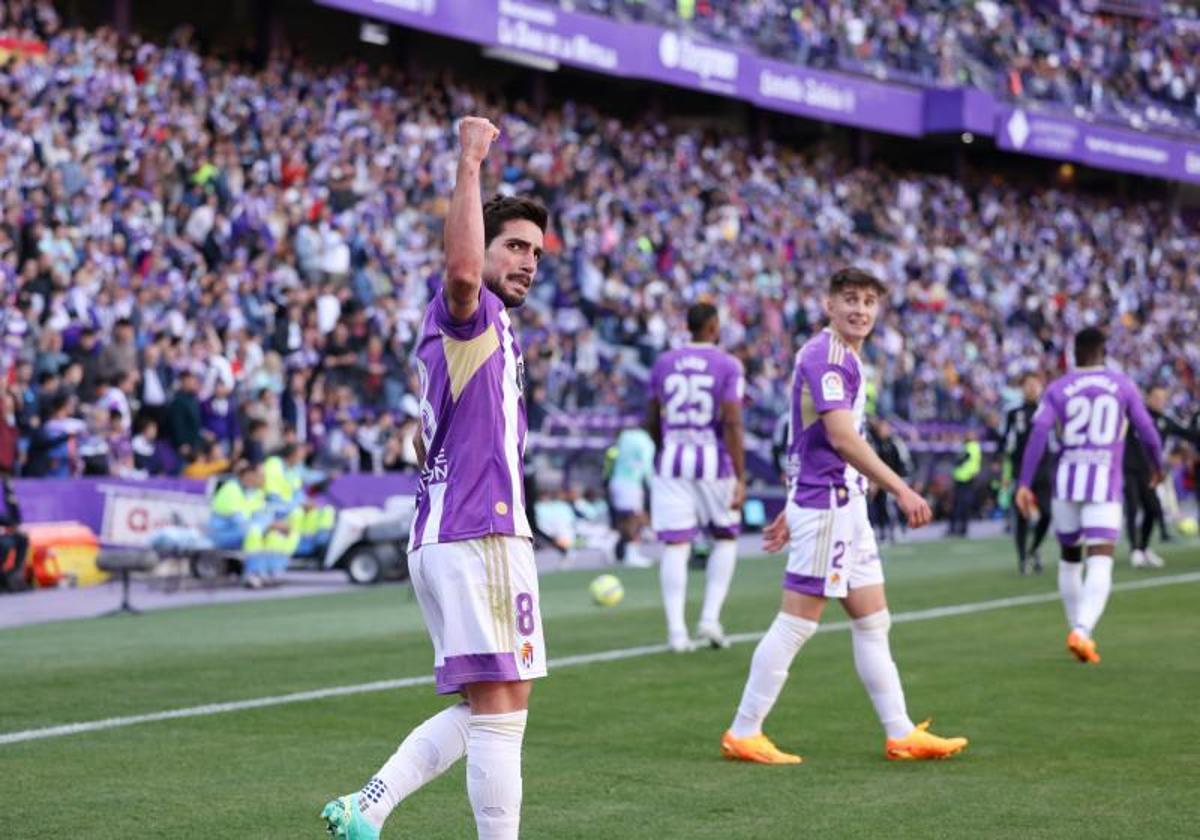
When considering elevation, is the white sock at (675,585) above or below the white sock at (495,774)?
below

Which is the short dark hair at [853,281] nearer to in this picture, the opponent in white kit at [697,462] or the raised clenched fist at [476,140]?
the raised clenched fist at [476,140]

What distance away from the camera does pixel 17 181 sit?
2288 centimetres

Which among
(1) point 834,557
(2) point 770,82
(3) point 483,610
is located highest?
(2) point 770,82

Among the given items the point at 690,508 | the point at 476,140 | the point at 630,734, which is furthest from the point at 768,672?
the point at 690,508

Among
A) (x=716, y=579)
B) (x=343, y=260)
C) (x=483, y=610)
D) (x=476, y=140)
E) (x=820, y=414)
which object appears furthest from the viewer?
(x=343, y=260)

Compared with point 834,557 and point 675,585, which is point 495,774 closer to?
point 834,557

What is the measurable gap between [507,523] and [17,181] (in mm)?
18574

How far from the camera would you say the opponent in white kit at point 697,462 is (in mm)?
13836

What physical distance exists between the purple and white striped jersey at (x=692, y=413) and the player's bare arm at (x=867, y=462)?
16.2 feet

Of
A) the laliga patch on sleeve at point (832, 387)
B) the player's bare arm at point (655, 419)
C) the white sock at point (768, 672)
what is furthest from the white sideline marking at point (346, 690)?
the laliga patch on sleeve at point (832, 387)

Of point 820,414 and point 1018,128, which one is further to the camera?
point 1018,128

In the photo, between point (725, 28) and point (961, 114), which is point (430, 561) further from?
point (961, 114)

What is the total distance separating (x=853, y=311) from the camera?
9039 millimetres

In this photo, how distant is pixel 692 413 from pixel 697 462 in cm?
36
